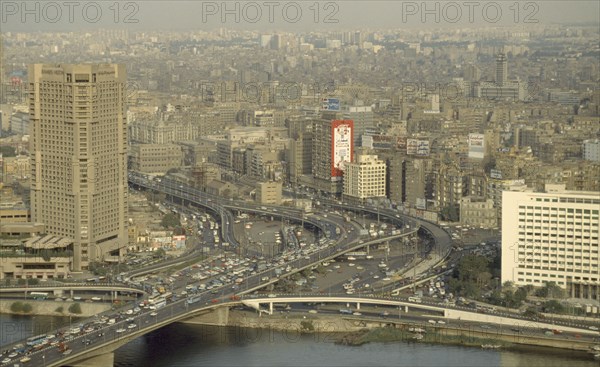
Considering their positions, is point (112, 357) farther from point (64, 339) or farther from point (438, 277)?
point (438, 277)

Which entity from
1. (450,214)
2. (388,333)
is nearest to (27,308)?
(388,333)

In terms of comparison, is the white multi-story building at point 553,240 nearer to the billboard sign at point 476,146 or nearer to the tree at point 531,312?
the tree at point 531,312

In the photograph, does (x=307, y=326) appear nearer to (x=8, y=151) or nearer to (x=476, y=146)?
(x=476, y=146)

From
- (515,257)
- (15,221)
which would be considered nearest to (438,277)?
(515,257)

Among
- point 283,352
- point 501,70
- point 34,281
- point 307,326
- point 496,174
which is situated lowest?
point 283,352

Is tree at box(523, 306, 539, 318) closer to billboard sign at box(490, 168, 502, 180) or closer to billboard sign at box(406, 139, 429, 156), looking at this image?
billboard sign at box(490, 168, 502, 180)

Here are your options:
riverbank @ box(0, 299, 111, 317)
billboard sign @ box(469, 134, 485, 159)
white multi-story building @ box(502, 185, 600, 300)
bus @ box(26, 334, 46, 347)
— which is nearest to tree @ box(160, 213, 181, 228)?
riverbank @ box(0, 299, 111, 317)

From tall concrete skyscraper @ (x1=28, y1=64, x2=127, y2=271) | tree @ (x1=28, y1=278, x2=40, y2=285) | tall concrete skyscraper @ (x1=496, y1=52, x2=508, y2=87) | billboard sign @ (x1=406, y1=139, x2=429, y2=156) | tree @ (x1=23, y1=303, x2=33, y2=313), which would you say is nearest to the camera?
tree @ (x1=23, y1=303, x2=33, y2=313)
